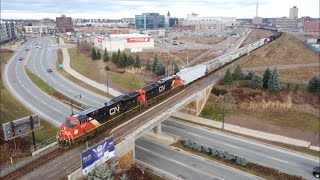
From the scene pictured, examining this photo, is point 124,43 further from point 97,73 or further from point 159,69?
point 159,69

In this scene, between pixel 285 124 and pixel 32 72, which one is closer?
pixel 285 124

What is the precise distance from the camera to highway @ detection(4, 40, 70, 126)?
2132 inches

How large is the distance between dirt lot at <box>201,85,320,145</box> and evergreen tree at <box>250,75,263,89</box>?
130cm

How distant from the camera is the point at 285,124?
49969mm

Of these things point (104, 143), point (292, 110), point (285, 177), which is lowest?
point (285, 177)

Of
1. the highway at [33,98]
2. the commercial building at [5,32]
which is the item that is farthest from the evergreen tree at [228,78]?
the commercial building at [5,32]

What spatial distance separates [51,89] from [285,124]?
57295 millimetres

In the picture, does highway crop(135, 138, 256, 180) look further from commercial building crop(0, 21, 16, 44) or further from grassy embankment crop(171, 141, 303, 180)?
commercial building crop(0, 21, 16, 44)

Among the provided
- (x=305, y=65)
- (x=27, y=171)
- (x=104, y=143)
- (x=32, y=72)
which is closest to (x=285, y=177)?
(x=104, y=143)

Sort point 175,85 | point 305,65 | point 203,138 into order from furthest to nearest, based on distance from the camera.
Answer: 1. point 305,65
2. point 175,85
3. point 203,138

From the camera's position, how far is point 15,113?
184 feet

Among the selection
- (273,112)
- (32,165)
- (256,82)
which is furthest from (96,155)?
(256,82)

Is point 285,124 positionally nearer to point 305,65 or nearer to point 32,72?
point 305,65

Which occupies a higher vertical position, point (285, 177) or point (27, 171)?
point (27, 171)
